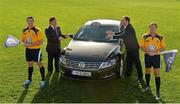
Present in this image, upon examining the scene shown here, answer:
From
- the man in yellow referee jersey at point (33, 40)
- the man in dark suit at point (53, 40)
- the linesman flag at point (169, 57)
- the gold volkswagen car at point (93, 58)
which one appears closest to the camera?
the linesman flag at point (169, 57)

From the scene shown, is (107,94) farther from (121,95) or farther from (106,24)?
(106,24)

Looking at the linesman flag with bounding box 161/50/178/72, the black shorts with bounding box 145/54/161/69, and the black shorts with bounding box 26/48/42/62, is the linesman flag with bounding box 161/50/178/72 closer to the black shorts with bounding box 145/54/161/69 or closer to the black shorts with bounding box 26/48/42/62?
the black shorts with bounding box 145/54/161/69

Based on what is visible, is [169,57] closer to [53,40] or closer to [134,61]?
[134,61]

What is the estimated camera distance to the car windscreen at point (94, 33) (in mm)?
11297

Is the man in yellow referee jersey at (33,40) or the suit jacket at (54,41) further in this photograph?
the suit jacket at (54,41)

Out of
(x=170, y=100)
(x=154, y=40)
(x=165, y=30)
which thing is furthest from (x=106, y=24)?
(x=165, y=30)

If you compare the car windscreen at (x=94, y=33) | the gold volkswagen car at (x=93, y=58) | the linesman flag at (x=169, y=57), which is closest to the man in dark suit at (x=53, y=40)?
the gold volkswagen car at (x=93, y=58)

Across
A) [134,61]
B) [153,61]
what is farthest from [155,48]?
[134,61]

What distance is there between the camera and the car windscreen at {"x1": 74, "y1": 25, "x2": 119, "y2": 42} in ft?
37.1

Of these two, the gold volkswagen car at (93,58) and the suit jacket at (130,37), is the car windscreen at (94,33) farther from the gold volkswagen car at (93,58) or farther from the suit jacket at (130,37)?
the suit jacket at (130,37)

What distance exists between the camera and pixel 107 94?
9516mm

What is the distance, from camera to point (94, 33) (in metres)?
11.6

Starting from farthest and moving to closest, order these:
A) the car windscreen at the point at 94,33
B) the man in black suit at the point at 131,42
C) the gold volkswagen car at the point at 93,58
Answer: the car windscreen at the point at 94,33, the man in black suit at the point at 131,42, the gold volkswagen car at the point at 93,58

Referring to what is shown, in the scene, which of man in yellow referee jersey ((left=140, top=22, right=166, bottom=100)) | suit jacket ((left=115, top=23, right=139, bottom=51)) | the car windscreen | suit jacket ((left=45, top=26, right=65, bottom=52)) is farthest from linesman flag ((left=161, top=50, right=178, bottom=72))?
suit jacket ((left=45, top=26, right=65, bottom=52))
